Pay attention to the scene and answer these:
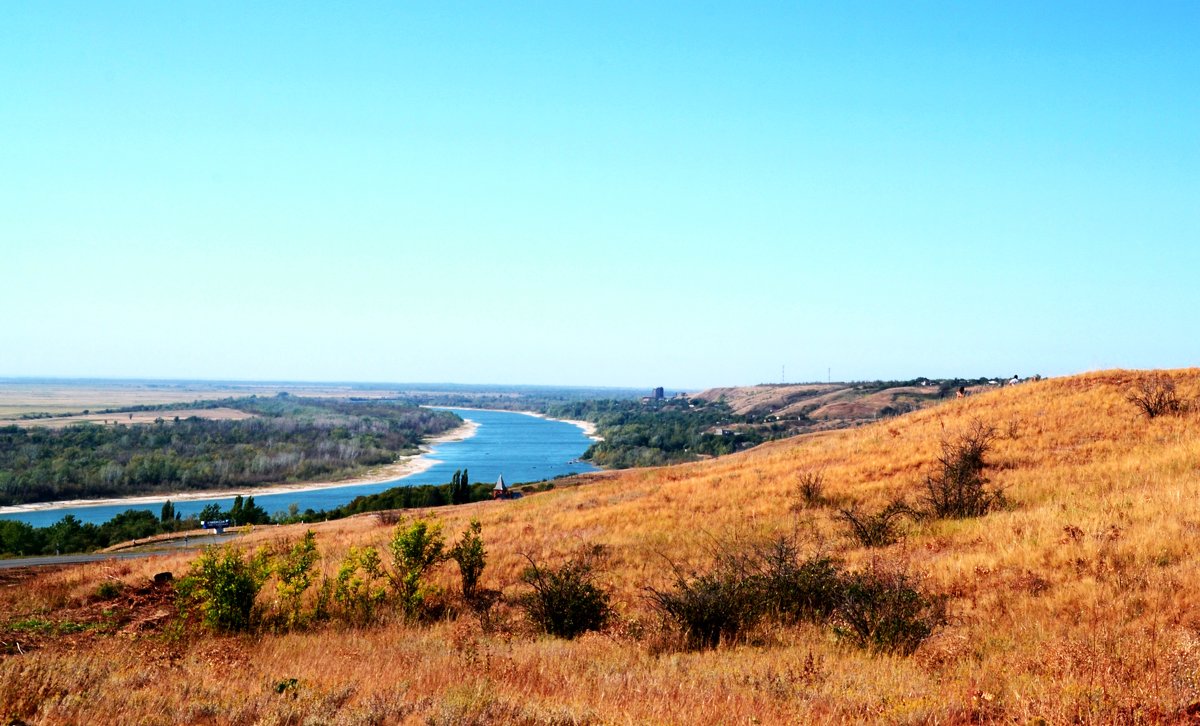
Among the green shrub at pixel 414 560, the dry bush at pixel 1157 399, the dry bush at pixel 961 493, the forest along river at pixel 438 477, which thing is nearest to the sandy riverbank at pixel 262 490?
the forest along river at pixel 438 477

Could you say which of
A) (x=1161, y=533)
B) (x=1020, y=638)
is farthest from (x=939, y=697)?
(x=1161, y=533)

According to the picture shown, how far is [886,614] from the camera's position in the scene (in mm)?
9953

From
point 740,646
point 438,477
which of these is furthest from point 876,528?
point 438,477

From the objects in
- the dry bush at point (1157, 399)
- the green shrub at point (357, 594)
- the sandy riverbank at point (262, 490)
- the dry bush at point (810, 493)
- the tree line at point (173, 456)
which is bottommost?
the sandy riverbank at point (262, 490)

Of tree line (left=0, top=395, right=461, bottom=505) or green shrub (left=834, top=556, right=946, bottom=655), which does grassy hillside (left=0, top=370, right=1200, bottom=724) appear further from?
tree line (left=0, top=395, right=461, bottom=505)

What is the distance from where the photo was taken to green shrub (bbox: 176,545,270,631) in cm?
1357

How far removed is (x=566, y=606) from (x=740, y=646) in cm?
379

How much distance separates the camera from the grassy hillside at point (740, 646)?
6.50 metres

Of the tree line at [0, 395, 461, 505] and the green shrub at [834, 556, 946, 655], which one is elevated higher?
the green shrub at [834, 556, 946, 655]

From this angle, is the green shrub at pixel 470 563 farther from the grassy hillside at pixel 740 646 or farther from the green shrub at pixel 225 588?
the green shrub at pixel 225 588

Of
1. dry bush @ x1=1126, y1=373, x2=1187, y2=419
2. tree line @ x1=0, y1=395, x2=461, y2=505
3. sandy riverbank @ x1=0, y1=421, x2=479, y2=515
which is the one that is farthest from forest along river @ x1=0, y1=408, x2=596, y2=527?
dry bush @ x1=1126, y1=373, x2=1187, y2=419

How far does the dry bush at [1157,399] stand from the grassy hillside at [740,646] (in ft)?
22.8

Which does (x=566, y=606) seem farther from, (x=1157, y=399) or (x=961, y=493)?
(x=1157, y=399)

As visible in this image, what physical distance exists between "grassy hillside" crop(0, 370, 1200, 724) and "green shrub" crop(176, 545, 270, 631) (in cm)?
88
